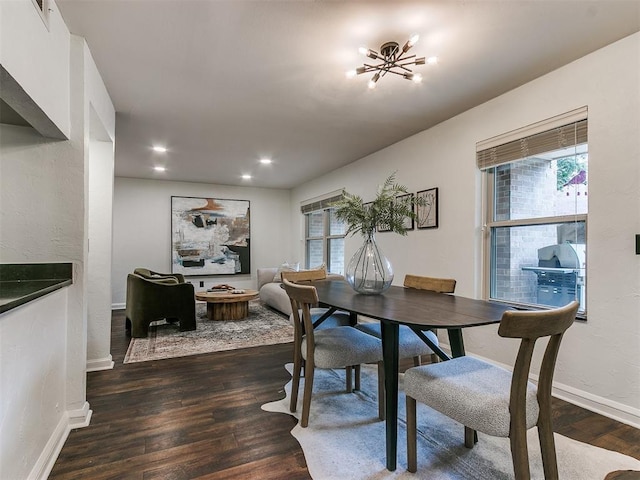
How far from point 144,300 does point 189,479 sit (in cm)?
278

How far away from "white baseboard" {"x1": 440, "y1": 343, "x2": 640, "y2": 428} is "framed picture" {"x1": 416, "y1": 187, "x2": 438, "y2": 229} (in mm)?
1718

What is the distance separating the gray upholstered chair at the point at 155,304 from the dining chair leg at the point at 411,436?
3.25 m

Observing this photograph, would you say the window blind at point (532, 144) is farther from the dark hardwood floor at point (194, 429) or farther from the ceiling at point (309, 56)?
the dark hardwood floor at point (194, 429)

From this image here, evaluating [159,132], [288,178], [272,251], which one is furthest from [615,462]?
[272,251]

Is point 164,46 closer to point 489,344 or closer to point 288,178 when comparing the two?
point 489,344

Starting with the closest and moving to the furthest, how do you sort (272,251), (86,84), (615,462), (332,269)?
1. (615,462)
2. (86,84)
3. (332,269)
4. (272,251)

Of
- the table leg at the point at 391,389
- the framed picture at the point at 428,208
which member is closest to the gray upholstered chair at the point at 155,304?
the framed picture at the point at 428,208

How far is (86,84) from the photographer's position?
6.99 feet

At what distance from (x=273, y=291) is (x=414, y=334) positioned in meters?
3.52

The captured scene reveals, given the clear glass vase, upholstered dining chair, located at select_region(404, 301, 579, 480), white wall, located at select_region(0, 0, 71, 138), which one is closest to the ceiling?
white wall, located at select_region(0, 0, 71, 138)

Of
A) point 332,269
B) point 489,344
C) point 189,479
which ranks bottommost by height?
point 189,479

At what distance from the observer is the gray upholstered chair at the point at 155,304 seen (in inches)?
152

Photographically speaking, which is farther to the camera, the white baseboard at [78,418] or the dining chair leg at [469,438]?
the white baseboard at [78,418]

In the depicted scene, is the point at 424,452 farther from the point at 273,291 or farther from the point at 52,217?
the point at 273,291
